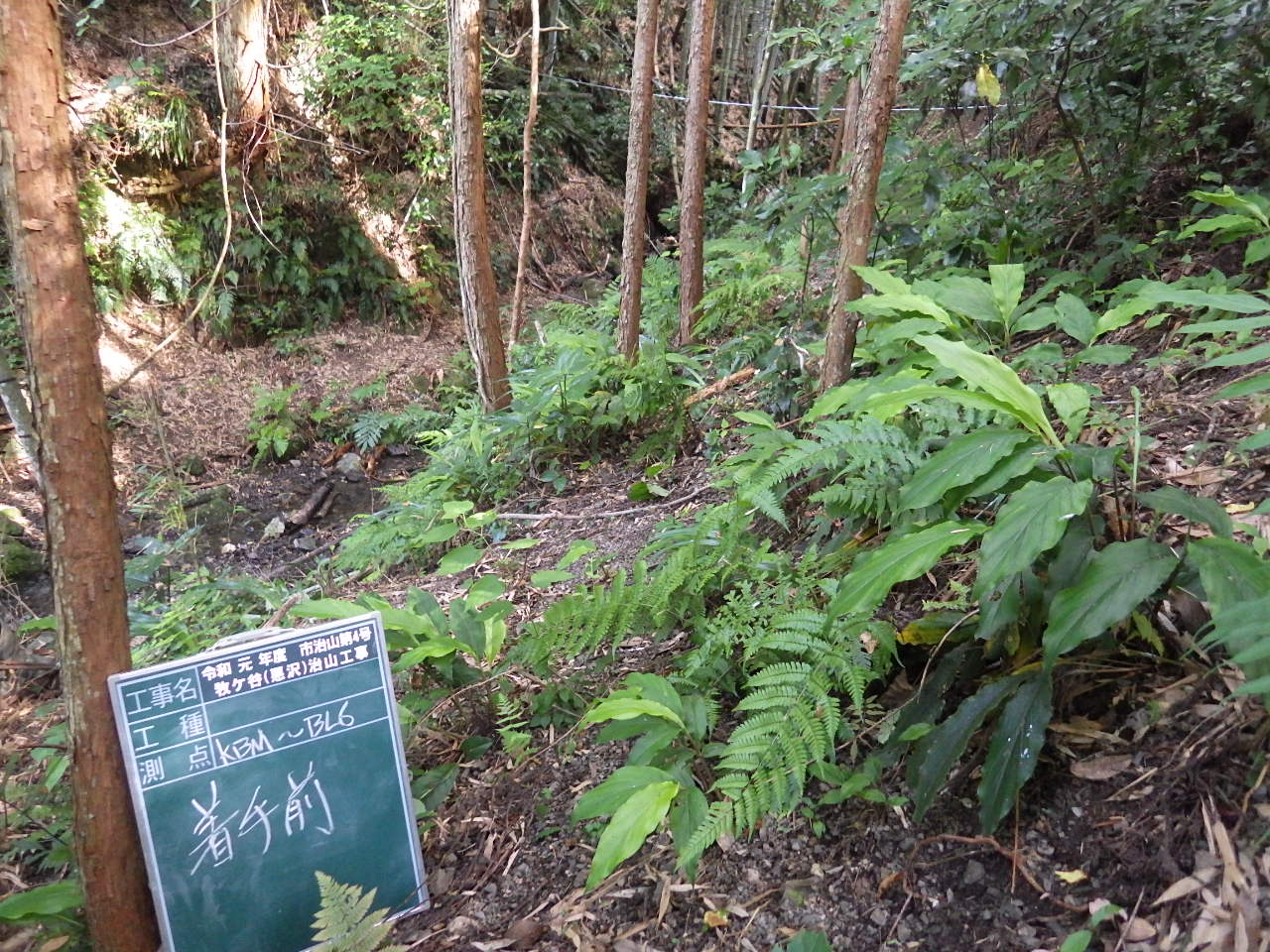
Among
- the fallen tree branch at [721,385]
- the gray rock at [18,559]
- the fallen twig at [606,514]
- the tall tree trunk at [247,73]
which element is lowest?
the gray rock at [18,559]

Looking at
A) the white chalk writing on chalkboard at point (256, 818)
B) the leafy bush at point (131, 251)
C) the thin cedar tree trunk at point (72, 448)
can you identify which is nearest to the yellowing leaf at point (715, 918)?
the white chalk writing on chalkboard at point (256, 818)

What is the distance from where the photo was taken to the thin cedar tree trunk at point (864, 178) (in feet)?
9.68

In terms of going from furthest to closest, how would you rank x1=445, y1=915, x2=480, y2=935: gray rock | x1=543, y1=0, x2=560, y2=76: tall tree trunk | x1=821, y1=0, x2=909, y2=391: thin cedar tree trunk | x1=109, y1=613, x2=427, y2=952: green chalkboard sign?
x1=543, y1=0, x2=560, y2=76: tall tree trunk, x1=821, y1=0, x2=909, y2=391: thin cedar tree trunk, x1=445, y1=915, x2=480, y2=935: gray rock, x1=109, y1=613, x2=427, y2=952: green chalkboard sign

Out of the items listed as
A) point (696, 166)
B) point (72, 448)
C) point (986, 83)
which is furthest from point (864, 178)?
point (696, 166)

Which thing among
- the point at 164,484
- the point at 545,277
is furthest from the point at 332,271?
the point at 164,484

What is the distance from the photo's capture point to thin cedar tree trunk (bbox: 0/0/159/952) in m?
1.78

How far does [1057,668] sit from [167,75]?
36.9 feet

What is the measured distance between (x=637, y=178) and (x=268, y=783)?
5.95 meters

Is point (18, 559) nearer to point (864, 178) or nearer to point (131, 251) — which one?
point (131, 251)

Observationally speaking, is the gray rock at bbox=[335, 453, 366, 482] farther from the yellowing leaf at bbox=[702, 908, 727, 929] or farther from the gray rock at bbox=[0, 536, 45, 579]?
the yellowing leaf at bbox=[702, 908, 727, 929]

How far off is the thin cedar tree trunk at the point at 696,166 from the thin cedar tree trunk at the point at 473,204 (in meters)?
1.76

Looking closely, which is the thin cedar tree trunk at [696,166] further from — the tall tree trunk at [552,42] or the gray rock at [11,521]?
the tall tree trunk at [552,42]

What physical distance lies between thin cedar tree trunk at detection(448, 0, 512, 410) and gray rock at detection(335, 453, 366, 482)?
2030 millimetres

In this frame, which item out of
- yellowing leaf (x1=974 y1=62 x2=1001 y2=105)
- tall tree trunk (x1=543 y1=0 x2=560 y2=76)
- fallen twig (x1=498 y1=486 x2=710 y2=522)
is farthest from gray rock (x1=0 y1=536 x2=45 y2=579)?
tall tree trunk (x1=543 y1=0 x2=560 y2=76)
